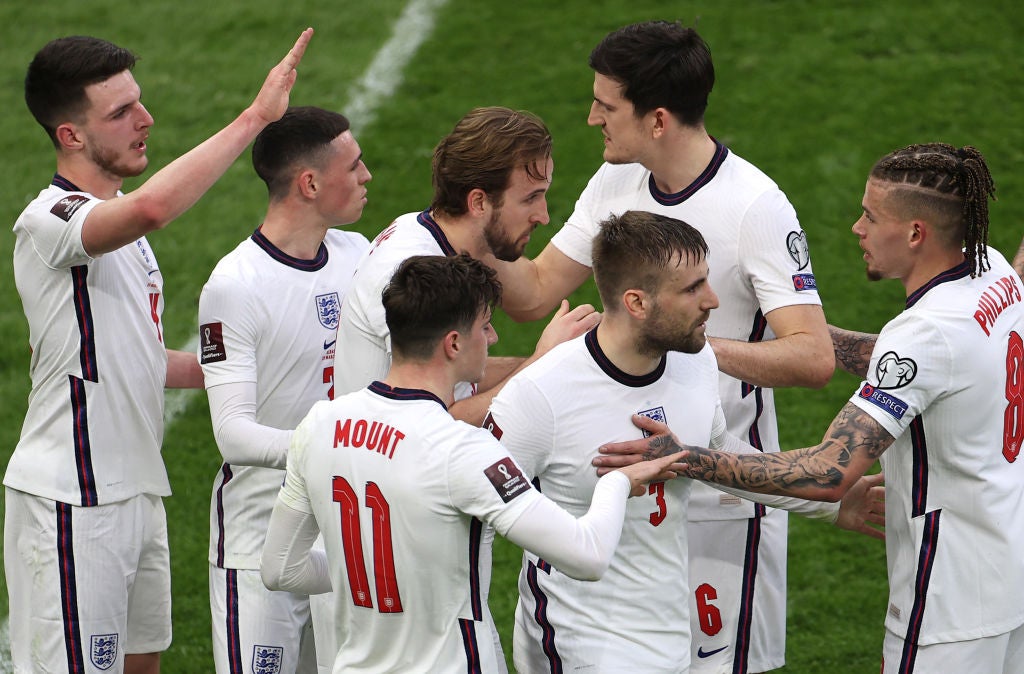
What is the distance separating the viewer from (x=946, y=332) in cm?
417

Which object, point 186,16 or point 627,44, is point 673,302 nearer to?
point 627,44

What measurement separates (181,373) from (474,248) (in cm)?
152

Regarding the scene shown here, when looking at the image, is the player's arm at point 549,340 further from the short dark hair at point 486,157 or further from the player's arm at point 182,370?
the player's arm at point 182,370

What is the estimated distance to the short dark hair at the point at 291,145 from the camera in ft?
17.0

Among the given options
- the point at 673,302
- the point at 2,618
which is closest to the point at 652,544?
the point at 673,302

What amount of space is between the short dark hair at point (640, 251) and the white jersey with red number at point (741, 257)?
0.63 m

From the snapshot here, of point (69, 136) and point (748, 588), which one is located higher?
point (69, 136)

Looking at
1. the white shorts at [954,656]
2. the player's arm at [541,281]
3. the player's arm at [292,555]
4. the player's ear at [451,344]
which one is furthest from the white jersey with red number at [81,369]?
the white shorts at [954,656]

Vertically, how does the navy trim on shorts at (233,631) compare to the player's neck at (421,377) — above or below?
below

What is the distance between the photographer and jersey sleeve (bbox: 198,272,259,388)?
4.89 meters

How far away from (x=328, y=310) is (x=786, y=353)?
5.66 ft

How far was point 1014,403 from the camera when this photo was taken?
4316 mm

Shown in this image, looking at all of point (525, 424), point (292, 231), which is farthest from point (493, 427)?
point (292, 231)

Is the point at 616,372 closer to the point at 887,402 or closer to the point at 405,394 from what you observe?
the point at 405,394
